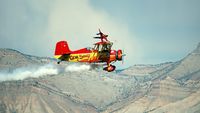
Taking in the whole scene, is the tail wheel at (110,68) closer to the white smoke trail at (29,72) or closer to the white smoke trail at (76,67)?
Answer: the white smoke trail at (76,67)

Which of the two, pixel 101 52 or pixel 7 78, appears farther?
pixel 7 78

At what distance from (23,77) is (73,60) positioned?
12197mm

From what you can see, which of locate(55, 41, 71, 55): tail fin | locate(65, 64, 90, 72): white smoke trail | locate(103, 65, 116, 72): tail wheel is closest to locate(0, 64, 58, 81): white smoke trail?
locate(65, 64, 90, 72): white smoke trail

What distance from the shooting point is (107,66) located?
81750 mm

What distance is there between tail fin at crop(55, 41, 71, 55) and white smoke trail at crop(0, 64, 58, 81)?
15.5 ft

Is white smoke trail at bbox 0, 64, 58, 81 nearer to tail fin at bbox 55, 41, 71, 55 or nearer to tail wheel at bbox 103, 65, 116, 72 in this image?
tail fin at bbox 55, 41, 71, 55

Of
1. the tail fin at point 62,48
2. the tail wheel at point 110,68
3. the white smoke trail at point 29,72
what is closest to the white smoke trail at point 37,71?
the white smoke trail at point 29,72

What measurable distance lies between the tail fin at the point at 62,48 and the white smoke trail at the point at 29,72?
4.72 metres

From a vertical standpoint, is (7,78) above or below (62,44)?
below

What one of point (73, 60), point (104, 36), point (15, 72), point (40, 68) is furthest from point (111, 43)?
point (15, 72)

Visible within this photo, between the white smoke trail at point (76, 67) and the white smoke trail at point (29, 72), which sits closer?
the white smoke trail at point (76, 67)

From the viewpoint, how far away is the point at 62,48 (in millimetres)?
82625

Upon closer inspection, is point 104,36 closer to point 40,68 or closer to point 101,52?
point 101,52

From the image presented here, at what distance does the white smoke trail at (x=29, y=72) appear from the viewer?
86206 mm
